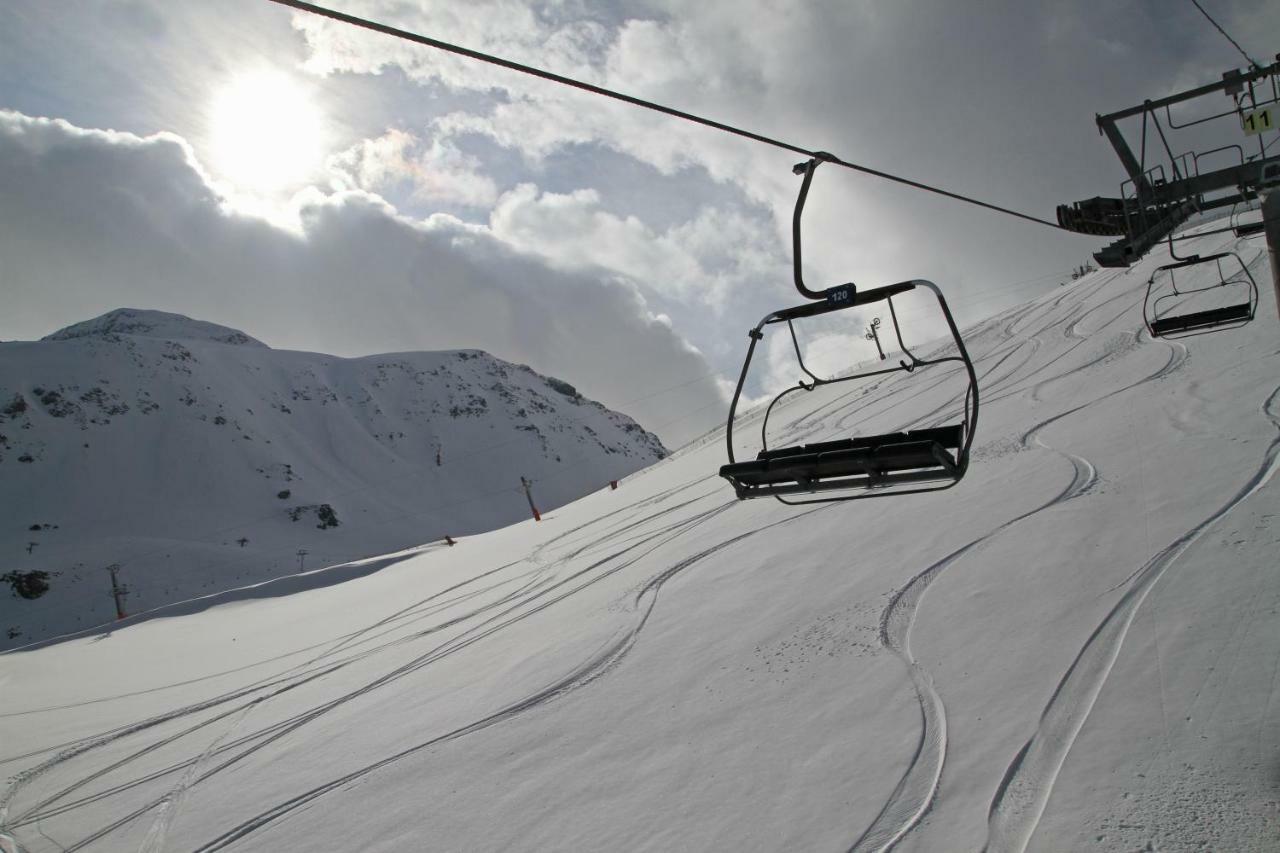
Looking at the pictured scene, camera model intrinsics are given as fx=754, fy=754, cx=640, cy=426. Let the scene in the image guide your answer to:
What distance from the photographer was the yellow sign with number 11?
6.97 meters

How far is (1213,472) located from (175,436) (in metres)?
Answer: 93.8

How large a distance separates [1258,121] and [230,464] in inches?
3565

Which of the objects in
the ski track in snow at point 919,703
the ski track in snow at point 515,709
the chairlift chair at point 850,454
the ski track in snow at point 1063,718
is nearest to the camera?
the chairlift chair at point 850,454

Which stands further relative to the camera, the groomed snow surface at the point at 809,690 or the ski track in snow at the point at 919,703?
the groomed snow surface at the point at 809,690

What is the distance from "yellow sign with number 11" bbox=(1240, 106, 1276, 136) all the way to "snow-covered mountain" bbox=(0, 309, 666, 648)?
2383 inches

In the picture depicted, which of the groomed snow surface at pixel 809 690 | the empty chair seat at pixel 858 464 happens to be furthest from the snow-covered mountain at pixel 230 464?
the empty chair seat at pixel 858 464

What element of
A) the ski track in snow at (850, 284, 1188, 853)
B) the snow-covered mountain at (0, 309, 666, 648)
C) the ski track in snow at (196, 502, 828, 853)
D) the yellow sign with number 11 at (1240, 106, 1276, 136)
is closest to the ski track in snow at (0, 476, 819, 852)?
the ski track in snow at (196, 502, 828, 853)

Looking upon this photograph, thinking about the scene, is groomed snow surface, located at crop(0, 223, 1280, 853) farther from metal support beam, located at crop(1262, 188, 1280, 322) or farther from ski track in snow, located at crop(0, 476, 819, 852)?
metal support beam, located at crop(1262, 188, 1280, 322)

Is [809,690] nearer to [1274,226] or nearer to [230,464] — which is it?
[1274,226]

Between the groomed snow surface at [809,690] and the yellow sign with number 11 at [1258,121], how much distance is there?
17.1ft

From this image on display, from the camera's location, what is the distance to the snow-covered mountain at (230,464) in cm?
5781

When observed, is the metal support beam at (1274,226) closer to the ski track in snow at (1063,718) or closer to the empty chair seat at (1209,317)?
the empty chair seat at (1209,317)

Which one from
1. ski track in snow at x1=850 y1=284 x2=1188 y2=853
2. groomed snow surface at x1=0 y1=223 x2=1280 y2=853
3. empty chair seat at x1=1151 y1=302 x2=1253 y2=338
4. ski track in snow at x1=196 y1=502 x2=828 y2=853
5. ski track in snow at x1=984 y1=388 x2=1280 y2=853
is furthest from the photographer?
ski track in snow at x1=196 y1=502 x2=828 y2=853

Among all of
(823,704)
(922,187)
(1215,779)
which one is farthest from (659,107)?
(823,704)
